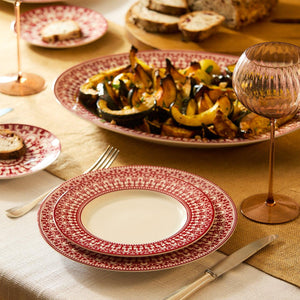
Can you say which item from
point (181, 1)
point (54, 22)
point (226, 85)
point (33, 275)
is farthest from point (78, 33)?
point (33, 275)

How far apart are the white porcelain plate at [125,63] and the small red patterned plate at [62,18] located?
1.18ft

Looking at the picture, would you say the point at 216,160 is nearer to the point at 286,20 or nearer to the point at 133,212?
the point at 133,212

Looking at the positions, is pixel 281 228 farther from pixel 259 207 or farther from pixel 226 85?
pixel 226 85

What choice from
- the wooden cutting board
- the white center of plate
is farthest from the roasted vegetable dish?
the wooden cutting board

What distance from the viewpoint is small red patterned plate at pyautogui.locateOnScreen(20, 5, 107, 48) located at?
7.24 ft

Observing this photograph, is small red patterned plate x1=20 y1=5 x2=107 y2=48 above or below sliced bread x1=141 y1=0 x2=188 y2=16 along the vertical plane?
below

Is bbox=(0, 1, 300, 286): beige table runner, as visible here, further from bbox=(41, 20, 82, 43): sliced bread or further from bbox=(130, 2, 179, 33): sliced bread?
bbox=(130, 2, 179, 33): sliced bread

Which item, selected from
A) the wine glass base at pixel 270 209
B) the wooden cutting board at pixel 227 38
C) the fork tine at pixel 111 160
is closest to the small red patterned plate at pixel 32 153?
the fork tine at pixel 111 160

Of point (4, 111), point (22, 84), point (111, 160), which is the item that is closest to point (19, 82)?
point (22, 84)

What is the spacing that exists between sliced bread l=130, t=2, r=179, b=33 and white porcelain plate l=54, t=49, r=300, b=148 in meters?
0.35

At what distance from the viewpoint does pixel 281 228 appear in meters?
1.22

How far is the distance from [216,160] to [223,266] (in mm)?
460

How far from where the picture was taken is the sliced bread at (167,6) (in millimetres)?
2359

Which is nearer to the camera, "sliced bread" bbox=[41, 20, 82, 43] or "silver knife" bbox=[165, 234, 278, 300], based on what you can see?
"silver knife" bbox=[165, 234, 278, 300]
